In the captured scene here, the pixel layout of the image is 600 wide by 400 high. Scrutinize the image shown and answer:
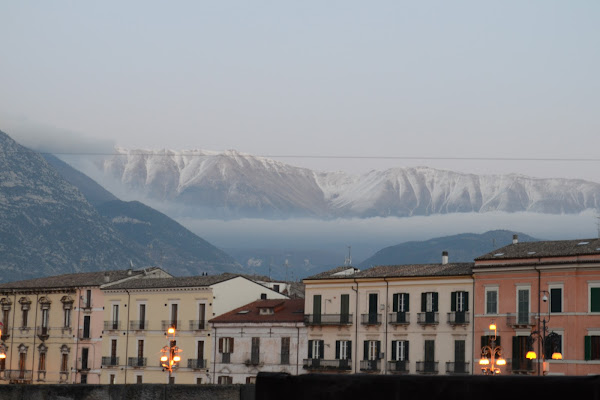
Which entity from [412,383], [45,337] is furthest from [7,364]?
[412,383]

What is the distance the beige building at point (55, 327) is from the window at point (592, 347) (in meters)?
44.3

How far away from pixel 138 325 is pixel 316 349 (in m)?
18.8

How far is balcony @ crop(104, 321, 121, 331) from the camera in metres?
95.5

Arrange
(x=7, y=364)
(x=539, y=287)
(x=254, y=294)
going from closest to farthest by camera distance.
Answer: (x=539, y=287), (x=254, y=294), (x=7, y=364)

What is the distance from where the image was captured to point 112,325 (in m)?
95.9

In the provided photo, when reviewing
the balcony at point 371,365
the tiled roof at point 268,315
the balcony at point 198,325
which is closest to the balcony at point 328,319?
the tiled roof at point 268,315

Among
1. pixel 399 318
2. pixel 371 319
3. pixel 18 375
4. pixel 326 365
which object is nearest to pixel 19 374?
pixel 18 375

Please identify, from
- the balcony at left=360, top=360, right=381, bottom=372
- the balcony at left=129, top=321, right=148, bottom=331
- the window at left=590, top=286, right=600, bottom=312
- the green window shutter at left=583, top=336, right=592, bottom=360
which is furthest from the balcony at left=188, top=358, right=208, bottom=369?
the window at left=590, top=286, right=600, bottom=312

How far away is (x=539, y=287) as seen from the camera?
71.3m

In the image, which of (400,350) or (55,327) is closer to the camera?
(400,350)

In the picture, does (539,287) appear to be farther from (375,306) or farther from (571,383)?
(571,383)

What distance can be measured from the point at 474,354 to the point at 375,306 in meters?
9.41

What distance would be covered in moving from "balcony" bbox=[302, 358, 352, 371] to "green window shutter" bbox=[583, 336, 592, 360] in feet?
59.8

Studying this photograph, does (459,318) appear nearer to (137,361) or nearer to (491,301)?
(491,301)
